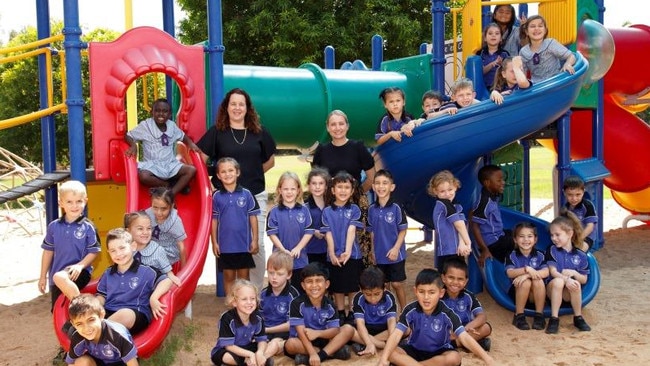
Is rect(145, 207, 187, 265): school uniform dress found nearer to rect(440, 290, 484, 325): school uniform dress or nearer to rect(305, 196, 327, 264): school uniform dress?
rect(305, 196, 327, 264): school uniform dress

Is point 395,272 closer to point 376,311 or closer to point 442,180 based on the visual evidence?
point 376,311

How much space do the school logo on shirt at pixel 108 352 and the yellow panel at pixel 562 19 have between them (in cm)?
510

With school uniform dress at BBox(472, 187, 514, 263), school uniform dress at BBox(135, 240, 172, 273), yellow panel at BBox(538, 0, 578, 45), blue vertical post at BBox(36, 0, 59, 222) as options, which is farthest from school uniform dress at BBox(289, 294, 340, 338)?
yellow panel at BBox(538, 0, 578, 45)

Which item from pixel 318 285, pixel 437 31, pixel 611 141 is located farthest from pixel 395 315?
pixel 611 141

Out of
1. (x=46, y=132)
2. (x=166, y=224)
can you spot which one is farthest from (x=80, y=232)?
(x=46, y=132)

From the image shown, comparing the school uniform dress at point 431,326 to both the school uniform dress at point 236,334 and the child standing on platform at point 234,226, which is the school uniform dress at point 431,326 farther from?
the child standing on platform at point 234,226

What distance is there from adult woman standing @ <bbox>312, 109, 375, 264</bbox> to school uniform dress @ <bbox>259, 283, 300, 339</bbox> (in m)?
0.86

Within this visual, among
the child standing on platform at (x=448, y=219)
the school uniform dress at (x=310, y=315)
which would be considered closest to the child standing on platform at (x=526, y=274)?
the child standing on platform at (x=448, y=219)

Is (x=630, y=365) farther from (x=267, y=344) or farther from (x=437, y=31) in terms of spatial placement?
(x=437, y=31)

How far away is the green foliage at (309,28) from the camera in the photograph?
18.6m

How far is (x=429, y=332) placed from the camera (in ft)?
15.2

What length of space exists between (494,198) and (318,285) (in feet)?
6.89

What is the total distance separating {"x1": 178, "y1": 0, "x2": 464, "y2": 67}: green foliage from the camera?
18.6 m

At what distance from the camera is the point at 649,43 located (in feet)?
32.4
